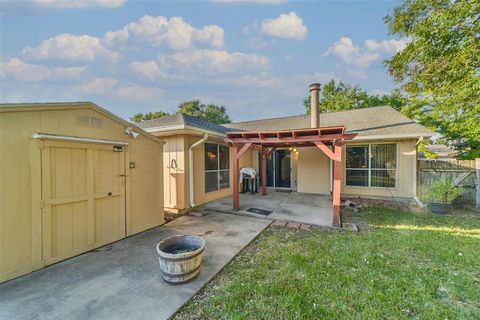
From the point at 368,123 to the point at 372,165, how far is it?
204 centimetres

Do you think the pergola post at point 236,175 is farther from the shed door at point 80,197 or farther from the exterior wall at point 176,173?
the shed door at point 80,197

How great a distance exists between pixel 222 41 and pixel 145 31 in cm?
348

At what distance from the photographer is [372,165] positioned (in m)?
8.14

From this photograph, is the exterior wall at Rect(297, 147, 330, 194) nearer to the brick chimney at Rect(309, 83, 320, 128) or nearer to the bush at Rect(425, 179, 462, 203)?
the brick chimney at Rect(309, 83, 320, 128)

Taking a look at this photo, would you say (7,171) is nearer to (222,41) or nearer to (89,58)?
(89,58)

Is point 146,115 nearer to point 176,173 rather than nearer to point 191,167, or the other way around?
point 176,173

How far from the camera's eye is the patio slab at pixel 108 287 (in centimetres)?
224

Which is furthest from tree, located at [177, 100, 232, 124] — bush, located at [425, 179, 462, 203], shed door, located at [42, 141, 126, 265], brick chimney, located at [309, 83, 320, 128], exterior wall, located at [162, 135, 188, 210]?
shed door, located at [42, 141, 126, 265]

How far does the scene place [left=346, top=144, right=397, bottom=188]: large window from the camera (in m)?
7.91

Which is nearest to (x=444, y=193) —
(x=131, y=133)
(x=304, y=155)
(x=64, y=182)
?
(x=304, y=155)

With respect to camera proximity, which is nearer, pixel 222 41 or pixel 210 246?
pixel 210 246

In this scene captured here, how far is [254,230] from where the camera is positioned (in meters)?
4.87

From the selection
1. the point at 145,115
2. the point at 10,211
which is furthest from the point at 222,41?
the point at 145,115

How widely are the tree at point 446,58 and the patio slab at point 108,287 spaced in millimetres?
9393
